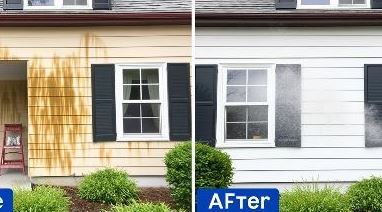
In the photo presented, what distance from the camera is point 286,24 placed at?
455 inches

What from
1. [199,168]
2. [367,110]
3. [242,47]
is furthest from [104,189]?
[367,110]

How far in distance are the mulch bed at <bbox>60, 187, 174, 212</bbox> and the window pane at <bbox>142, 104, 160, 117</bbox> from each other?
4.83 ft

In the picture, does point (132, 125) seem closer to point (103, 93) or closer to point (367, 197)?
point (103, 93)

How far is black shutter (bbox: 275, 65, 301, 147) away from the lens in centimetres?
1162

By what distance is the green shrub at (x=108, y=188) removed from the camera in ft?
33.8

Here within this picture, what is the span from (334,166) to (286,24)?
2962 mm

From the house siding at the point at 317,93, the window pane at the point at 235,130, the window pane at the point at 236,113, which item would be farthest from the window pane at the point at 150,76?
the window pane at the point at 235,130

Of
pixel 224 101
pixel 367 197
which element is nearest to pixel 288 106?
pixel 224 101

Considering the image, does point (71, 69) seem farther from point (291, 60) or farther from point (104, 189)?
point (291, 60)

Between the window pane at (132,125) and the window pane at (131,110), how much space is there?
0.33 ft

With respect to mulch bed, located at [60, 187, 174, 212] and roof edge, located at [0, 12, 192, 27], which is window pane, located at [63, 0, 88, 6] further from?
mulch bed, located at [60, 187, 174, 212]

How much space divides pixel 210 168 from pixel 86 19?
383 centimetres

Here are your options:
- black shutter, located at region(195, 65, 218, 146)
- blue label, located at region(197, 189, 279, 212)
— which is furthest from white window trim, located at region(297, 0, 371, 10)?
blue label, located at region(197, 189, 279, 212)

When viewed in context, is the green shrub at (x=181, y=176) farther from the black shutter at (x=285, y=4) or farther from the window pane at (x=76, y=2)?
the window pane at (x=76, y=2)
